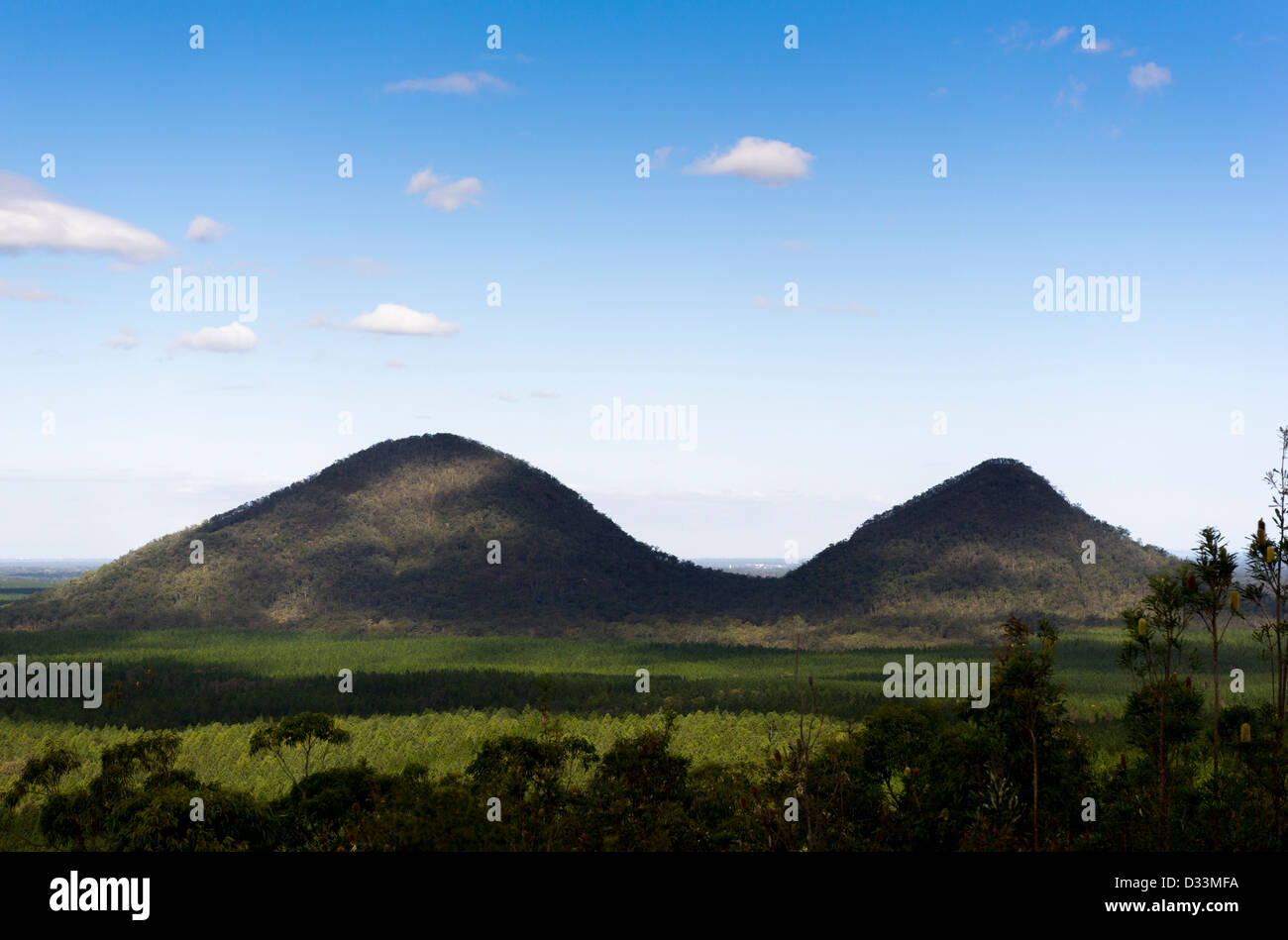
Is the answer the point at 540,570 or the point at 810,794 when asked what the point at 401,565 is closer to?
the point at 540,570

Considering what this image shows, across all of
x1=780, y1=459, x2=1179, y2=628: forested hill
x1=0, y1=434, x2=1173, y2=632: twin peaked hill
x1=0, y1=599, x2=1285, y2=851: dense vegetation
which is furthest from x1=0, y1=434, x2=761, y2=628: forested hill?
x1=0, y1=599, x2=1285, y2=851: dense vegetation

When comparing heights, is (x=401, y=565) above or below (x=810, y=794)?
above

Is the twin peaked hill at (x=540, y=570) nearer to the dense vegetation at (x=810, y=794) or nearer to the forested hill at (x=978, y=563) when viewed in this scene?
the forested hill at (x=978, y=563)

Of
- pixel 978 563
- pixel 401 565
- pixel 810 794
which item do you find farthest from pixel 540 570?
pixel 810 794
